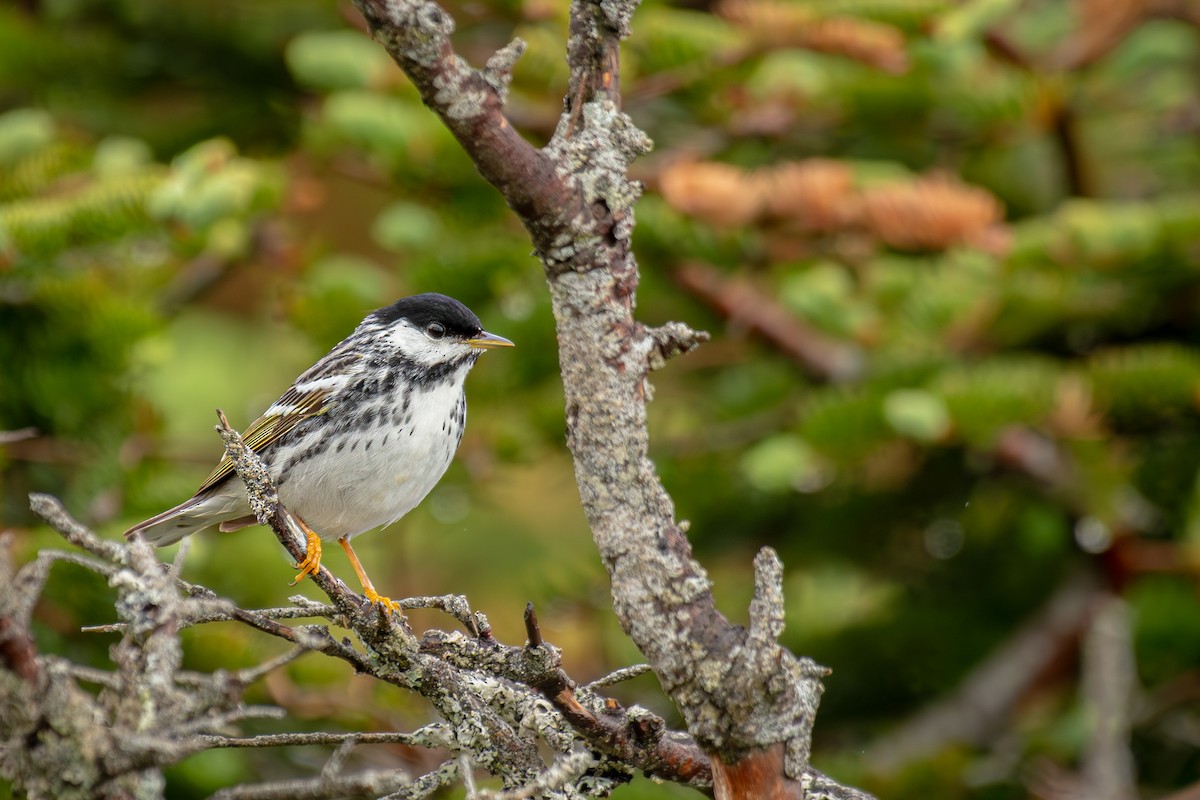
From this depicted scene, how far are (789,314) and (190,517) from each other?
8.15 ft

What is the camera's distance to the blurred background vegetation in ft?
14.7

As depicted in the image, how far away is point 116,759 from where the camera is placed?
1564mm

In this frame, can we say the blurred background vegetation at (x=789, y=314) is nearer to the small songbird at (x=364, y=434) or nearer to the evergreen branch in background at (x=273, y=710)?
the small songbird at (x=364, y=434)

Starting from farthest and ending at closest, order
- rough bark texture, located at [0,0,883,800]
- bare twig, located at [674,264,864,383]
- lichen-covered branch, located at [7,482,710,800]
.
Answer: bare twig, located at [674,264,864,383], rough bark texture, located at [0,0,883,800], lichen-covered branch, located at [7,482,710,800]

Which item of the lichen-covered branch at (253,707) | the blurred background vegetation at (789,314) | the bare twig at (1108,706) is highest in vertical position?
the blurred background vegetation at (789,314)

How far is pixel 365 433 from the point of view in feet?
11.8

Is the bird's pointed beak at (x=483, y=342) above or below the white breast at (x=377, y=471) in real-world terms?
above

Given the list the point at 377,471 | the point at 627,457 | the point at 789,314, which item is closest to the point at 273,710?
the point at 627,457

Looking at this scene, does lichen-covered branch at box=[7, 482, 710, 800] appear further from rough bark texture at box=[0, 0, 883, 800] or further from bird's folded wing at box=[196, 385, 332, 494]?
bird's folded wing at box=[196, 385, 332, 494]

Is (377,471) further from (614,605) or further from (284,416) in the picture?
(614,605)

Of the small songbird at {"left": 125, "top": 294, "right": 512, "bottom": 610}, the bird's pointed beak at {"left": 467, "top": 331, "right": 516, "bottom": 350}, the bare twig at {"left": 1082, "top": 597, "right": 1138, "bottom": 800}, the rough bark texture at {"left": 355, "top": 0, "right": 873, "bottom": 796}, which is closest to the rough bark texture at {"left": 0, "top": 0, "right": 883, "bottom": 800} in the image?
the rough bark texture at {"left": 355, "top": 0, "right": 873, "bottom": 796}

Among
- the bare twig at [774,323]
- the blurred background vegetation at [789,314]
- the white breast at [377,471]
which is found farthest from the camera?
the bare twig at [774,323]

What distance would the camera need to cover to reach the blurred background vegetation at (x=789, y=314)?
14.7ft

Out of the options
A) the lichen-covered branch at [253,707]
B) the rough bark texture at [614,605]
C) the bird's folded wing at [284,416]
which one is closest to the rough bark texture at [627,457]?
the rough bark texture at [614,605]
